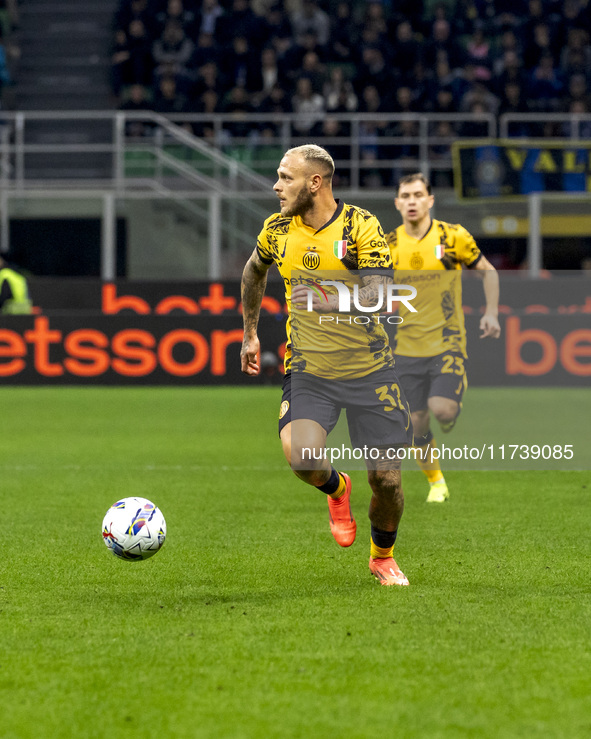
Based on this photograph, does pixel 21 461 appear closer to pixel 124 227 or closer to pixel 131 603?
pixel 131 603

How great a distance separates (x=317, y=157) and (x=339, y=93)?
51.4 ft

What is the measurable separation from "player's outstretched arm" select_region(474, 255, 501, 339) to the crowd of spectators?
39.4ft

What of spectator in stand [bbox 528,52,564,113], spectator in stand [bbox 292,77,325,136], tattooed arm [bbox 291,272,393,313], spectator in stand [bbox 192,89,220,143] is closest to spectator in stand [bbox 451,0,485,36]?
spectator in stand [bbox 528,52,564,113]

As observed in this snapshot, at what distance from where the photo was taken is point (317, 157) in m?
5.42

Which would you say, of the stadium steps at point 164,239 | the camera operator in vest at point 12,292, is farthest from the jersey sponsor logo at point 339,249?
the stadium steps at point 164,239

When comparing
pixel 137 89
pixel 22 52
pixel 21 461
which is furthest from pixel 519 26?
pixel 21 461

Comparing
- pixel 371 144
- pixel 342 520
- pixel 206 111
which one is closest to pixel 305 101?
pixel 371 144

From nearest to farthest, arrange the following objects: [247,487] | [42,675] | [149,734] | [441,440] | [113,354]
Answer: [149,734], [42,675], [441,440], [247,487], [113,354]

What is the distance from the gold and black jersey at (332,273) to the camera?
213 inches

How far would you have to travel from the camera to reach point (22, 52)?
934 inches

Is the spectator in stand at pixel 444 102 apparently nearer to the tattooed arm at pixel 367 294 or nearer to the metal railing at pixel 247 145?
the metal railing at pixel 247 145

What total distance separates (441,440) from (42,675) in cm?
333

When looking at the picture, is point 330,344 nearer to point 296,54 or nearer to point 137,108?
point 137,108

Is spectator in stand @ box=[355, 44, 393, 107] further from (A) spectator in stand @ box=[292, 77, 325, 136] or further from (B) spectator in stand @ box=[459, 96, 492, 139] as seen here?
(B) spectator in stand @ box=[459, 96, 492, 139]
